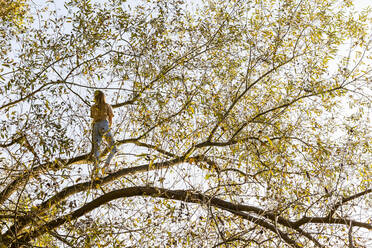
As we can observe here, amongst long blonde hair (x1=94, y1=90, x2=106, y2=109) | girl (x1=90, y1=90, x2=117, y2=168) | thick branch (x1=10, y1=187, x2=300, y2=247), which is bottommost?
thick branch (x1=10, y1=187, x2=300, y2=247)

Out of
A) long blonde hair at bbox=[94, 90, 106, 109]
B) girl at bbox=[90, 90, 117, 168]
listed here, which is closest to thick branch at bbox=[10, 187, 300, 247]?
girl at bbox=[90, 90, 117, 168]

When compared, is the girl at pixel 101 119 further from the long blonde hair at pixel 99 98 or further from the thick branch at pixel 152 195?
the thick branch at pixel 152 195

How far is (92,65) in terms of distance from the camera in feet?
19.0

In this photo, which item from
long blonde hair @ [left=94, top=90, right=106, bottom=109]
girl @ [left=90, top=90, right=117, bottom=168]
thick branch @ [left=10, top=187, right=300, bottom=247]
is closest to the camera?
thick branch @ [left=10, top=187, right=300, bottom=247]

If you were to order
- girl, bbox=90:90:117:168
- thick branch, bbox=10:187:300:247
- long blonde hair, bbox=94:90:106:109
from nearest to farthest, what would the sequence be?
1. thick branch, bbox=10:187:300:247
2. girl, bbox=90:90:117:168
3. long blonde hair, bbox=94:90:106:109

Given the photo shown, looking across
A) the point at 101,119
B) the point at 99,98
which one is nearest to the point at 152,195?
the point at 101,119

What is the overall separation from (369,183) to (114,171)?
3889mm

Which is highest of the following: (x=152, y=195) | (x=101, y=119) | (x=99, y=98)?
(x=99, y=98)

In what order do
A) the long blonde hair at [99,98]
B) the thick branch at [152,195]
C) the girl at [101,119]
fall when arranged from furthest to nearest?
1. the long blonde hair at [99,98]
2. the girl at [101,119]
3. the thick branch at [152,195]

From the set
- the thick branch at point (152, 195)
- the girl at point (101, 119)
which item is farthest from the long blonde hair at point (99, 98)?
the thick branch at point (152, 195)

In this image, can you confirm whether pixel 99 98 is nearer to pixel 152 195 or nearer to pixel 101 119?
pixel 101 119

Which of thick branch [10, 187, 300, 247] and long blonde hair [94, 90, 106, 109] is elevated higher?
long blonde hair [94, 90, 106, 109]

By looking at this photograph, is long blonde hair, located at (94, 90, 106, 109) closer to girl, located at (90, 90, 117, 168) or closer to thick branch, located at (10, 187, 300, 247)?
girl, located at (90, 90, 117, 168)

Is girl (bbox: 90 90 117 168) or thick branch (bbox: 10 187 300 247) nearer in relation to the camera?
thick branch (bbox: 10 187 300 247)
